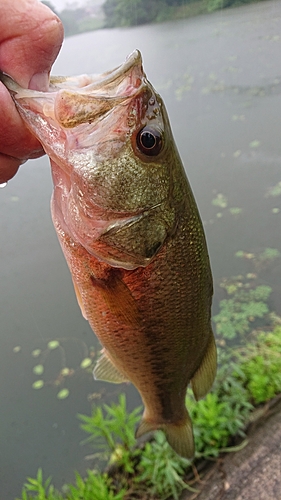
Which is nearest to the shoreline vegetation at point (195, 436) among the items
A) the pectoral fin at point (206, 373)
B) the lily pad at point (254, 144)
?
the pectoral fin at point (206, 373)

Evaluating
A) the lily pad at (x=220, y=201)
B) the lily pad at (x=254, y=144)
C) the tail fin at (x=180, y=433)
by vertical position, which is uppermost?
the lily pad at (x=254, y=144)

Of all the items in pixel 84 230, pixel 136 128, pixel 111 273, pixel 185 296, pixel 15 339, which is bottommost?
pixel 15 339

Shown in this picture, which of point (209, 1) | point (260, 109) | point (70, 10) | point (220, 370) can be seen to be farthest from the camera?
point (209, 1)

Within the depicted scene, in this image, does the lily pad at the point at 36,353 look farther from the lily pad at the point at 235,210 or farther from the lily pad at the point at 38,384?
the lily pad at the point at 235,210

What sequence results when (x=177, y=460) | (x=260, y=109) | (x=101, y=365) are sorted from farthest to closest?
(x=260, y=109)
(x=177, y=460)
(x=101, y=365)

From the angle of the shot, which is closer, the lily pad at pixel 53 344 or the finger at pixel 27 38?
the finger at pixel 27 38

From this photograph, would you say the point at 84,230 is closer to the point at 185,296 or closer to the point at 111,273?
the point at 111,273

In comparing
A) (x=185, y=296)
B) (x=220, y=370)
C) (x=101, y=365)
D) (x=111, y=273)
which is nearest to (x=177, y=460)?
(x=220, y=370)
